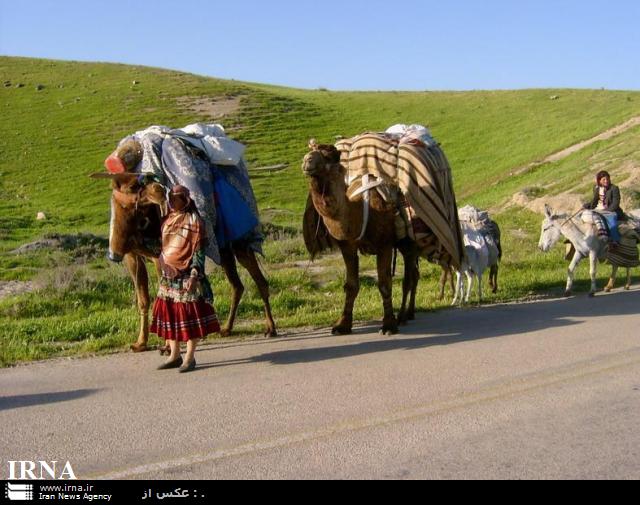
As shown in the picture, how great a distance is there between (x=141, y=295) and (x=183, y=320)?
5.34ft

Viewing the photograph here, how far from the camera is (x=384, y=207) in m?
10.1

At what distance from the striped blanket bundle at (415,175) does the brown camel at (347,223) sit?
0.44m

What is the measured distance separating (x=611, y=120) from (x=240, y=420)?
1827 inches

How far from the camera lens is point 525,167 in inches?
1564

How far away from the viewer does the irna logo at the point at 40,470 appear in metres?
5.09

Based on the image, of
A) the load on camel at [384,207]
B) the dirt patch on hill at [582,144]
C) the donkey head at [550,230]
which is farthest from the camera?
the dirt patch on hill at [582,144]

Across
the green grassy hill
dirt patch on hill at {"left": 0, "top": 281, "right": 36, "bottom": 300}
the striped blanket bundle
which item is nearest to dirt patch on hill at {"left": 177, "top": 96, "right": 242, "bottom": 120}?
the green grassy hill

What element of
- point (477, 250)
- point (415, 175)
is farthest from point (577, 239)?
point (415, 175)

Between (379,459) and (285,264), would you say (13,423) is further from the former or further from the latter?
(285,264)

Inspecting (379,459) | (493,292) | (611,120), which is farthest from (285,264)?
(611,120)

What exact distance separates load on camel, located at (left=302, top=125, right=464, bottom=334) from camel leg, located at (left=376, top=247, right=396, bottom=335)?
0.01 metres

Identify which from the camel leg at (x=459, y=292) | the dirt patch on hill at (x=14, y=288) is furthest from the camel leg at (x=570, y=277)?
the dirt patch on hill at (x=14, y=288)

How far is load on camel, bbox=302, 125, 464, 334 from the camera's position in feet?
31.4

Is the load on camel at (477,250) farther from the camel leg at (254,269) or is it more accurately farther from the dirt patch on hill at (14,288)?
the dirt patch on hill at (14,288)
